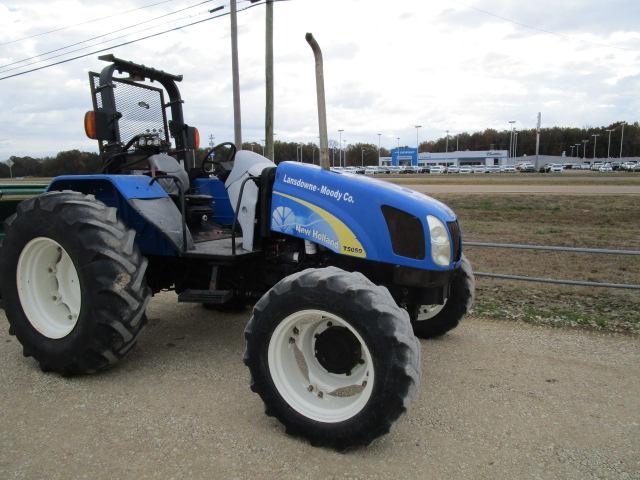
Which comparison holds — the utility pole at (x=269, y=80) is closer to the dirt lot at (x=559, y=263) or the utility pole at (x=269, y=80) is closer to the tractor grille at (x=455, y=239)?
the dirt lot at (x=559, y=263)

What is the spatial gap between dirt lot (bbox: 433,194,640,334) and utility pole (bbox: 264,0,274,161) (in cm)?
567

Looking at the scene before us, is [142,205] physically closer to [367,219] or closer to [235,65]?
[367,219]

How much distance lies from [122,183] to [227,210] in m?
1.11

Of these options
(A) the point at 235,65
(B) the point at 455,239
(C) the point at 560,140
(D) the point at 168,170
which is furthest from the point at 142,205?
(C) the point at 560,140

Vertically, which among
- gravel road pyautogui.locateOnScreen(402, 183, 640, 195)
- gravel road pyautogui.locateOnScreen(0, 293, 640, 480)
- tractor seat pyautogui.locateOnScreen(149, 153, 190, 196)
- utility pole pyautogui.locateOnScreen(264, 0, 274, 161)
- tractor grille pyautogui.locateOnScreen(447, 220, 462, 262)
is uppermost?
utility pole pyautogui.locateOnScreen(264, 0, 274, 161)

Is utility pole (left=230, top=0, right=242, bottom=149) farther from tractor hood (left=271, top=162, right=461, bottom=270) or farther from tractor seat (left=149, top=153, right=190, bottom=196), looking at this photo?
tractor hood (left=271, top=162, right=461, bottom=270)

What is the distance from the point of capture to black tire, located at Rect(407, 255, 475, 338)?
174 inches

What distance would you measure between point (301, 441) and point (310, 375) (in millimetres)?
393

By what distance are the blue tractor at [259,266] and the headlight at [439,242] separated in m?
0.01

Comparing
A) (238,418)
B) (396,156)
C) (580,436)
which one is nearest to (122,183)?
(238,418)

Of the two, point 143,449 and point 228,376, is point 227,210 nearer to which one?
point 228,376

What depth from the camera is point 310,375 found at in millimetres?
3203

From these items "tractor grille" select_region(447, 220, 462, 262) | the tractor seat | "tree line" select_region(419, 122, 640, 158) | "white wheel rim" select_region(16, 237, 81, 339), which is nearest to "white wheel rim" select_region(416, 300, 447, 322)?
"tractor grille" select_region(447, 220, 462, 262)

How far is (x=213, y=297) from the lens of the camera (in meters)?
4.01
